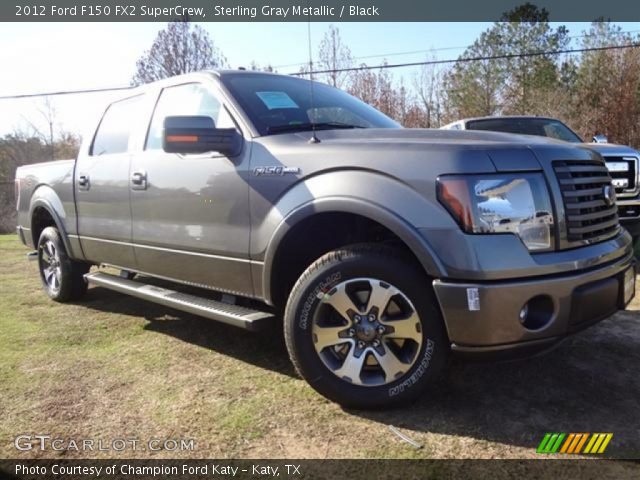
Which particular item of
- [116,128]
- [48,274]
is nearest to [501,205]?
[116,128]

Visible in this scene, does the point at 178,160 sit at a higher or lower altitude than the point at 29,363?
higher

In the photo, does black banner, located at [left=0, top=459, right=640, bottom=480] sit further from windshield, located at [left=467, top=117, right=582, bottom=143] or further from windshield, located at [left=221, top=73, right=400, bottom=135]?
windshield, located at [left=467, top=117, right=582, bottom=143]

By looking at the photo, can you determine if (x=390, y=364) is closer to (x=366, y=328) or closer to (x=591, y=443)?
(x=366, y=328)

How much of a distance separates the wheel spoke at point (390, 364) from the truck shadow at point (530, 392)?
0.74 feet

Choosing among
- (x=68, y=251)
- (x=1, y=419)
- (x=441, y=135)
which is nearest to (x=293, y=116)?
(x=441, y=135)

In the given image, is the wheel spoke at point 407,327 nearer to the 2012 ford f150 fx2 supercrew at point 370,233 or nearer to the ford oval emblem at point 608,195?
the 2012 ford f150 fx2 supercrew at point 370,233

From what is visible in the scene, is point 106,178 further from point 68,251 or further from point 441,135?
point 441,135

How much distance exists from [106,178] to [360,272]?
267 cm

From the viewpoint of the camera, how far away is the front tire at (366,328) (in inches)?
103

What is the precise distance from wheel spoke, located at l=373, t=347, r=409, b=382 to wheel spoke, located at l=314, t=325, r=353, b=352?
0.64ft

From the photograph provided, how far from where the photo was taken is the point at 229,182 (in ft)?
10.8

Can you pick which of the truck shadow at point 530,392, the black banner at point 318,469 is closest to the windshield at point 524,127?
the truck shadow at point 530,392

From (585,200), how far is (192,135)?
218 cm

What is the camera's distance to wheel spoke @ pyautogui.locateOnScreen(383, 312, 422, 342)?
8.58 ft
